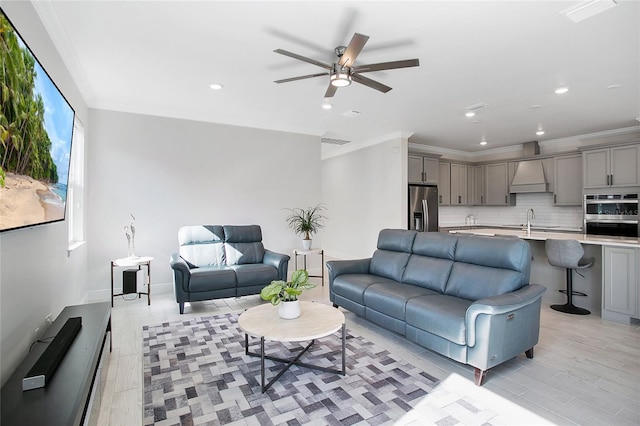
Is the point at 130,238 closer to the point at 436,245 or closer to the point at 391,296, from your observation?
the point at 391,296

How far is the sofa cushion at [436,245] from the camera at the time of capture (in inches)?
131

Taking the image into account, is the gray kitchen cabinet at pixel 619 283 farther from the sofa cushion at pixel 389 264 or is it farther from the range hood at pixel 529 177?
the range hood at pixel 529 177

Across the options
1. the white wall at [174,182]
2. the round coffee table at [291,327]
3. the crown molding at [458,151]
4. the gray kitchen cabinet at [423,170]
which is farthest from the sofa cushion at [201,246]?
the crown molding at [458,151]

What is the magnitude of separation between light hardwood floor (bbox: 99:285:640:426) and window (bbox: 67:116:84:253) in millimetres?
1177

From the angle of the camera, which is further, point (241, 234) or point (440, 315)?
point (241, 234)

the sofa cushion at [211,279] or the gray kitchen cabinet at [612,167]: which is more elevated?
the gray kitchen cabinet at [612,167]

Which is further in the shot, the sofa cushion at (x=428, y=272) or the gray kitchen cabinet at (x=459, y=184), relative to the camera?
the gray kitchen cabinet at (x=459, y=184)

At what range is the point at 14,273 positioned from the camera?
1.91 meters

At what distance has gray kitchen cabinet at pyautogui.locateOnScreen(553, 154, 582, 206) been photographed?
604cm

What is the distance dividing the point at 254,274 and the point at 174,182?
2.03 m

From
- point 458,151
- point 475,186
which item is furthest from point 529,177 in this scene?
point 458,151

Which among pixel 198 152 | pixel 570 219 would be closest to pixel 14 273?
pixel 198 152

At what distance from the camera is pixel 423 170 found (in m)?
6.76

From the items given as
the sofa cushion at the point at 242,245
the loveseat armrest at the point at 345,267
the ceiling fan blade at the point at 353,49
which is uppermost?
the ceiling fan blade at the point at 353,49
